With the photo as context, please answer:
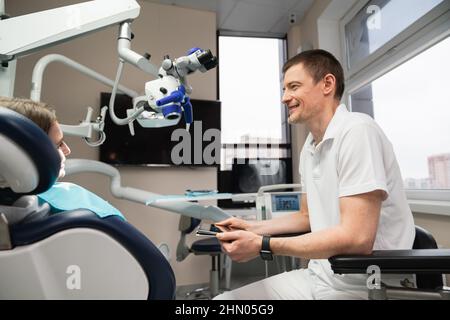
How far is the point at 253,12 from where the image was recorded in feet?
8.96

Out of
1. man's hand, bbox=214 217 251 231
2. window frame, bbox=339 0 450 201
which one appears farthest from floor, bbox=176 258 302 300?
man's hand, bbox=214 217 251 231

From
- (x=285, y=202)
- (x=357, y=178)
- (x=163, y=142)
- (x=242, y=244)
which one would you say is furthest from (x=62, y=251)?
(x=163, y=142)

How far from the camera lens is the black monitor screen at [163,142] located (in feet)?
7.78

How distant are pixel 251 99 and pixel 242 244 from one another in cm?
251

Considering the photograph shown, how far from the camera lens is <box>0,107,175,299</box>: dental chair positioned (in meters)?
0.49

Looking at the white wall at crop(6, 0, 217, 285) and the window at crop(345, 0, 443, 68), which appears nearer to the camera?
the window at crop(345, 0, 443, 68)

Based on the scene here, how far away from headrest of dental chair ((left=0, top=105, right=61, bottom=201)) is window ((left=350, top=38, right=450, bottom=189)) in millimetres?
1958

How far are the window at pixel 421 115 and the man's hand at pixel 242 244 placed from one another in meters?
1.44

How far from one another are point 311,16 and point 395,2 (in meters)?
0.83

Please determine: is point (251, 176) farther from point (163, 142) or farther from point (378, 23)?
point (378, 23)

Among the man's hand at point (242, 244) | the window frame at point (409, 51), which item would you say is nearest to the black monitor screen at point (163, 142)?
the window frame at point (409, 51)

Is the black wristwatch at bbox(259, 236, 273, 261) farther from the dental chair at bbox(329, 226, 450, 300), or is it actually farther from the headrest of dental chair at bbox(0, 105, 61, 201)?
the headrest of dental chair at bbox(0, 105, 61, 201)

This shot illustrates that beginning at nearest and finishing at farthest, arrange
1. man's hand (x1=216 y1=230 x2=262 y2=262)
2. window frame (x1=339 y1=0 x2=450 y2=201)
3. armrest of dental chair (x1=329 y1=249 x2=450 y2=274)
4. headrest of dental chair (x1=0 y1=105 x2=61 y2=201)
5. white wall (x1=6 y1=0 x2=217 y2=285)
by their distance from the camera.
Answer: headrest of dental chair (x1=0 y1=105 x2=61 y2=201)
armrest of dental chair (x1=329 y1=249 x2=450 y2=274)
man's hand (x1=216 y1=230 x2=262 y2=262)
window frame (x1=339 y1=0 x2=450 y2=201)
white wall (x1=6 y1=0 x2=217 y2=285)
